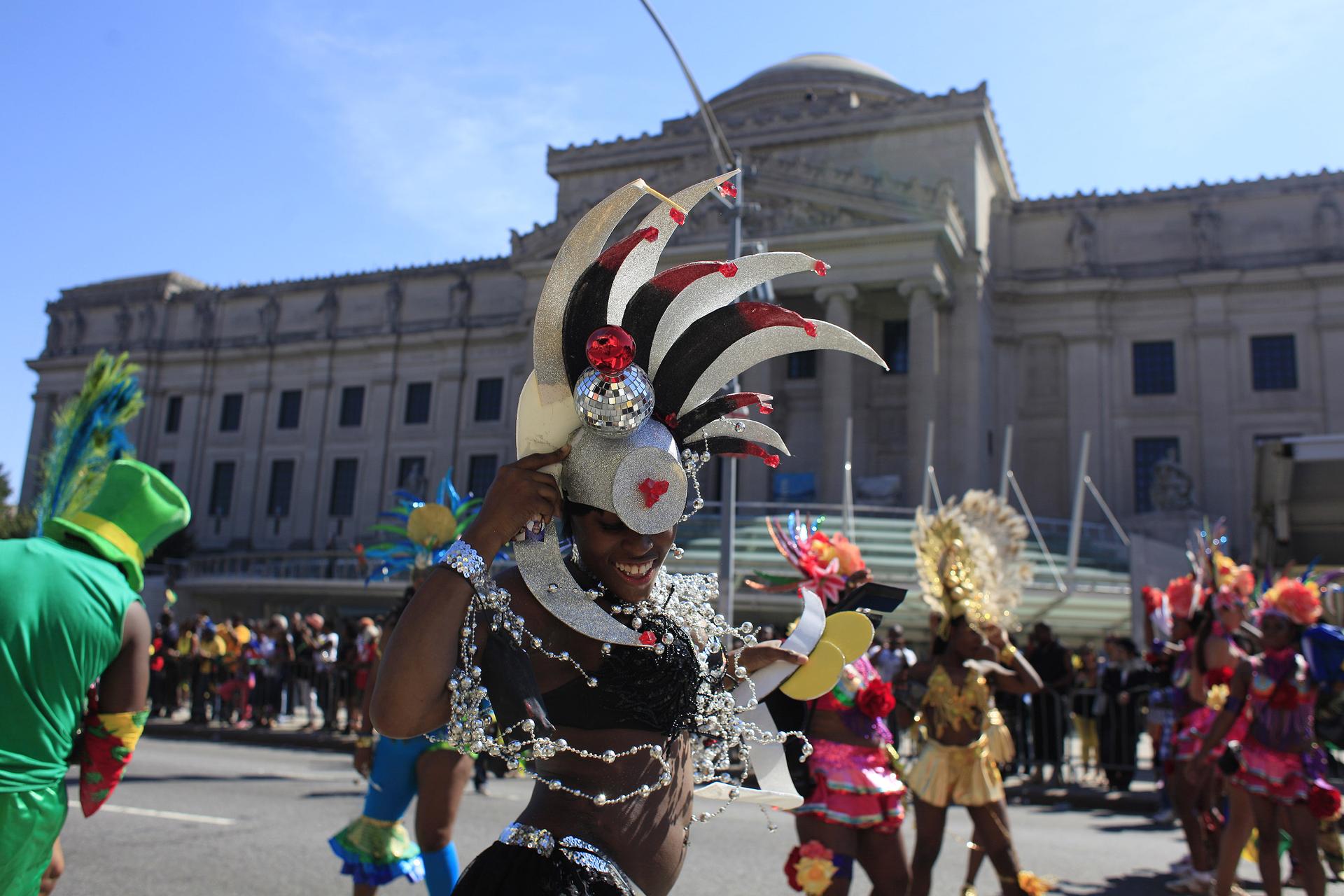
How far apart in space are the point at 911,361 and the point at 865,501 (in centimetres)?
466

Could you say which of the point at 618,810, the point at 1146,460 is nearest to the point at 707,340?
the point at 618,810

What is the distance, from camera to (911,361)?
3353 centimetres

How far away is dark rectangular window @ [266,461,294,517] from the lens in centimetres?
4928

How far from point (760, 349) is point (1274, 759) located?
18.0ft

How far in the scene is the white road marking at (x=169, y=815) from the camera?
29.7 ft

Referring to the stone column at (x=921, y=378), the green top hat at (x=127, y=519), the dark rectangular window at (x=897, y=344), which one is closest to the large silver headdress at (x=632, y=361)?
the green top hat at (x=127, y=519)

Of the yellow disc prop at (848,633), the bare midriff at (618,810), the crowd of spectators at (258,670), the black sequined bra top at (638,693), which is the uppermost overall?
the yellow disc prop at (848,633)

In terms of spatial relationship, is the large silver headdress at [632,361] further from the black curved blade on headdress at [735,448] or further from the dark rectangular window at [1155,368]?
the dark rectangular window at [1155,368]

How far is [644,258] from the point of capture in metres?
2.88

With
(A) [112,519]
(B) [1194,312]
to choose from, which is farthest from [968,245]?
(A) [112,519]

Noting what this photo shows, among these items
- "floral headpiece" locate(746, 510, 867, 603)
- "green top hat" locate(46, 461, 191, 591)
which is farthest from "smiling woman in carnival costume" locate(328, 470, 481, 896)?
"floral headpiece" locate(746, 510, 867, 603)

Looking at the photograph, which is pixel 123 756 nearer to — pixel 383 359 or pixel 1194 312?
pixel 1194 312

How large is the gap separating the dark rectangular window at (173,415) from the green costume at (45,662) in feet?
176

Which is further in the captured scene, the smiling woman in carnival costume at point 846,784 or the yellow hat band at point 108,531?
the smiling woman in carnival costume at point 846,784
